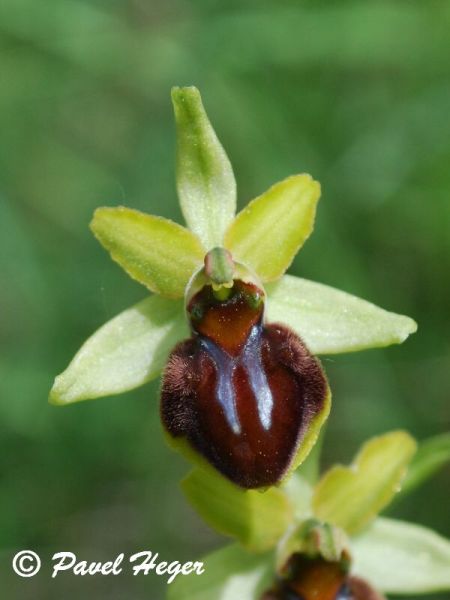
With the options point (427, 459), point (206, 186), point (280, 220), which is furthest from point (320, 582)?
point (206, 186)

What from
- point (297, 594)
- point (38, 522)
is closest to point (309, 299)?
point (297, 594)

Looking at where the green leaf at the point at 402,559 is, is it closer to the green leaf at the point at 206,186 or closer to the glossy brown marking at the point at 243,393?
the glossy brown marking at the point at 243,393

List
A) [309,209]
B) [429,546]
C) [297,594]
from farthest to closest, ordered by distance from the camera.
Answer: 1. [429,546]
2. [297,594]
3. [309,209]

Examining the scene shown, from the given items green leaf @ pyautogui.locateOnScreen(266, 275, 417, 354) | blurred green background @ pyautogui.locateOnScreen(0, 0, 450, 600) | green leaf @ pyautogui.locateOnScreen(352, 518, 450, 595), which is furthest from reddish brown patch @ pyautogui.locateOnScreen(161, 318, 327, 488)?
blurred green background @ pyautogui.locateOnScreen(0, 0, 450, 600)

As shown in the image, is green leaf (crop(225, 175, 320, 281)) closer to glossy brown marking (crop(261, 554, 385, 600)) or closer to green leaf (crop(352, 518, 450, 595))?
glossy brown marking (crop(261, 554, 385, 600))

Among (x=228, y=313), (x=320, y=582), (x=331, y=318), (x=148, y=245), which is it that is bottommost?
(x=320, y=582)

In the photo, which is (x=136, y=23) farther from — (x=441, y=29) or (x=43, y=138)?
(x=441, y=29)

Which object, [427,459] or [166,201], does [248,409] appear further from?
[166,201]
